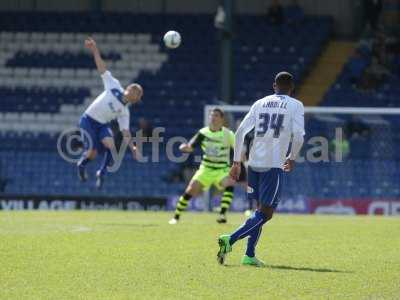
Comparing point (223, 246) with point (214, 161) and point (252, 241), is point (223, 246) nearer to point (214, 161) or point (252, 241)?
point (252, 241)

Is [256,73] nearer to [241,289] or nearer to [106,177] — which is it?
[106,177]

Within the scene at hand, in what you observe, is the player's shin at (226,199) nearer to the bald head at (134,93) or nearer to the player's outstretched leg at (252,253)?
the bald head at (134,93)

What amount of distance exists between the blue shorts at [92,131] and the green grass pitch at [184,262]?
2085 millimetres

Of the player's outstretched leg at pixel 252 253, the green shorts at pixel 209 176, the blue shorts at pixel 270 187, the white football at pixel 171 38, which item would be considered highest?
the white football at pixel 171 38

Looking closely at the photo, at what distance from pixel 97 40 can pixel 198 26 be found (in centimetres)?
314

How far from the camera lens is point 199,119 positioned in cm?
2883

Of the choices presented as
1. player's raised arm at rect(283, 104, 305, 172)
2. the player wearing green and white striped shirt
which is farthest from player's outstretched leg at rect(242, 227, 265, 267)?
the player wearing green and white striped shirt

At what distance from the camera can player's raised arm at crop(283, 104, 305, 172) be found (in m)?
10.7

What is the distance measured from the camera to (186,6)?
3456cm

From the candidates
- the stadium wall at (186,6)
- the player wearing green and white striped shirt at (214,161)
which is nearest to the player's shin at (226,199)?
the player wearing green and white striped shirt at (214,161)

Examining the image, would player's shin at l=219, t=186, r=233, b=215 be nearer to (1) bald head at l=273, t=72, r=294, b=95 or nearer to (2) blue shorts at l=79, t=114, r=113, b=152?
(2) blue shorts at l=79, t=114, r=113, b=152

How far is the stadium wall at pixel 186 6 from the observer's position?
108ft

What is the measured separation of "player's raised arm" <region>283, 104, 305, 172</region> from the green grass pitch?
1.05 meters

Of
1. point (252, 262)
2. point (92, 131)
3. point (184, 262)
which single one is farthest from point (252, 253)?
point (92, 131)
